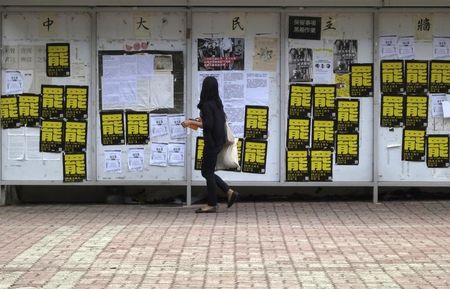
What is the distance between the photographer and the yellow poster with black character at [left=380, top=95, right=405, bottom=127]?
10312 mm

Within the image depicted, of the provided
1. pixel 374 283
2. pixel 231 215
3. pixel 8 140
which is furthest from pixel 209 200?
pixel 374 283

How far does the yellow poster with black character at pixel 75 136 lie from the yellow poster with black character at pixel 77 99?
0.18m

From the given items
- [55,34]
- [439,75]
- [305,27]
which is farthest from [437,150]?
[55,34]

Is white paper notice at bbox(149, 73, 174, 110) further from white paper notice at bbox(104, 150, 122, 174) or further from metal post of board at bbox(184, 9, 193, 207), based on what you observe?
white paper notice at bbox(104, 150, 122, 174)

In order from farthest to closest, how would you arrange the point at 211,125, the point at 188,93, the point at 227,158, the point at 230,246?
the point at 188,93 → the point at 227,158 → the point at 211,125 → the point at 230,246

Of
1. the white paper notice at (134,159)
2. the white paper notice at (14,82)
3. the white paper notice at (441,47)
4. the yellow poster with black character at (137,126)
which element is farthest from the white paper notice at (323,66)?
the white paper notice at (14,82)

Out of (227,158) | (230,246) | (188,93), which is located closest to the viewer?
(230,246)

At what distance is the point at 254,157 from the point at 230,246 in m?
2.99

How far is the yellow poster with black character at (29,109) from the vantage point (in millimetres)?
10320

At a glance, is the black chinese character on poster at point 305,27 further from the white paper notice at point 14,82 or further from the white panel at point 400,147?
the white paper notice at point 14,82

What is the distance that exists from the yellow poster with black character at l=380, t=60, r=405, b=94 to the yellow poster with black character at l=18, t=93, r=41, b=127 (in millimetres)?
5088

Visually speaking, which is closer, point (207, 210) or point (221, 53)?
point (207, 210)

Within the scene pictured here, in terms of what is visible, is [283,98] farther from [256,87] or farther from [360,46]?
[360,46]

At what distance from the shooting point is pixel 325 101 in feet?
33.8
